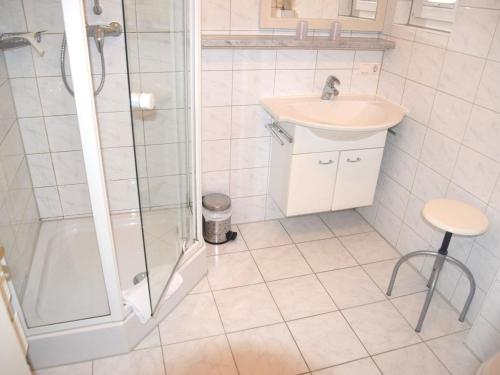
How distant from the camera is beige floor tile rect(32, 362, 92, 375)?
5.65 feet

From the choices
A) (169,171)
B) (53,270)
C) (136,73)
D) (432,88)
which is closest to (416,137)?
(432,88)

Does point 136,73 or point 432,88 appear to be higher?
point 136,73

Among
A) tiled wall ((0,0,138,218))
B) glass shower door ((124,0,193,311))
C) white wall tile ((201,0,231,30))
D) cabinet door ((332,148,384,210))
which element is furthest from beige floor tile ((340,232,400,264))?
white wall tile ((201,0,231,30))

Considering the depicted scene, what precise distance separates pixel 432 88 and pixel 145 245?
1678 mm

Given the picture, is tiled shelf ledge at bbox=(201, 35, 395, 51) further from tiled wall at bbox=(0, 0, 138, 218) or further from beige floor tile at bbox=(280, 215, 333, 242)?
beige floor tile at bbox=(280, 215, 333, 242)

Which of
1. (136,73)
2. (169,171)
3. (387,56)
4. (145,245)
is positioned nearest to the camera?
(136,73)

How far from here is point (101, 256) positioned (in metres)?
1.56

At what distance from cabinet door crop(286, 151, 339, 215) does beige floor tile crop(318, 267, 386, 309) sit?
39 centimetres

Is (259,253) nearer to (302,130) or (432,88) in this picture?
(302,130)

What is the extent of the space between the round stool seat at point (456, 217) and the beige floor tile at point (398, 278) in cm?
59

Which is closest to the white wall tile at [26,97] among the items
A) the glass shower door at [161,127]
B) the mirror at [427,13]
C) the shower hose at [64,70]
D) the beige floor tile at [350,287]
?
the shower hose at [64,70]

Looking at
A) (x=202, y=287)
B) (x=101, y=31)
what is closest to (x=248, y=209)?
(x=202, y=287)

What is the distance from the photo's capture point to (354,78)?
8.21 feet

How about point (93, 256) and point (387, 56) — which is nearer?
point (93, 256)
